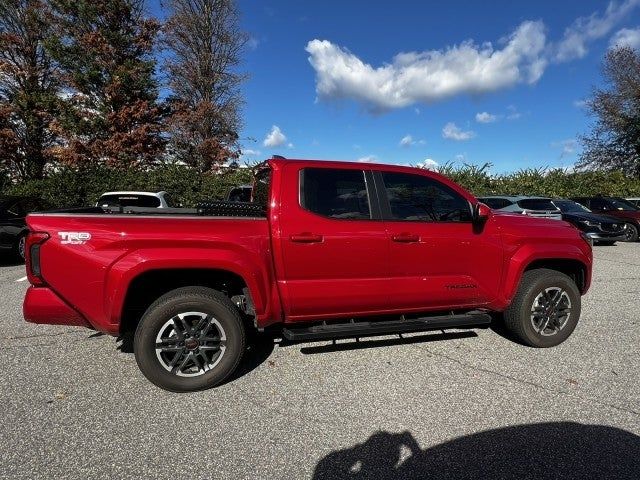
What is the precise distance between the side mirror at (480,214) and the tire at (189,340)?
245cm

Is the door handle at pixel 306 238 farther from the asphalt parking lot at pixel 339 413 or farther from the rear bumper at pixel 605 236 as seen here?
the rear bumper at pixel 605 236

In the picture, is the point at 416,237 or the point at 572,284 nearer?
the point at 416,237

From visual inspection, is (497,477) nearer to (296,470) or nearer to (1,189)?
(296,470)

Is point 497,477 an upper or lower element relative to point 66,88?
lower

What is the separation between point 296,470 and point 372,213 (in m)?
2.25

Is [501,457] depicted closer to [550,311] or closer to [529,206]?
[550,311]

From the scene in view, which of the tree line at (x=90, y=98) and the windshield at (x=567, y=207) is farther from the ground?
the tree line at (x=90, y=98)

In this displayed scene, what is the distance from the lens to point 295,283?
374cm

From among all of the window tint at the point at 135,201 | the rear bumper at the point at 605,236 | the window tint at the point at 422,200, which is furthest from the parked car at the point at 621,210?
the window tint at the point at 135,201

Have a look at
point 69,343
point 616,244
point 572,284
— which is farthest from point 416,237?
point 616,244

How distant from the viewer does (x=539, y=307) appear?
455 centimetres

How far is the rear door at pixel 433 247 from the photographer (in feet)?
13.2

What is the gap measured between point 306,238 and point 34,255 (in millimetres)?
2139

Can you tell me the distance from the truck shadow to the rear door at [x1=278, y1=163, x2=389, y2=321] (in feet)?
4.06
